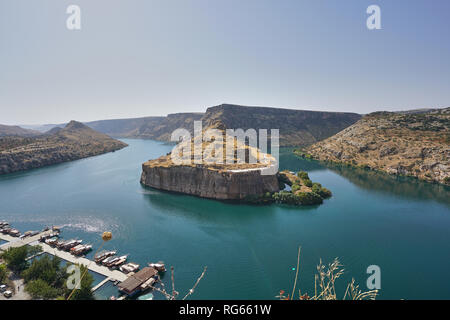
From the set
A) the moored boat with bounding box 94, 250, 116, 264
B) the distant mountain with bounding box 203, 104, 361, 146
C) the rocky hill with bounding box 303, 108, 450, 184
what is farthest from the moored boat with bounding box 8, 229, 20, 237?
the distant mountain with bounding box 203, 104, 361, 146

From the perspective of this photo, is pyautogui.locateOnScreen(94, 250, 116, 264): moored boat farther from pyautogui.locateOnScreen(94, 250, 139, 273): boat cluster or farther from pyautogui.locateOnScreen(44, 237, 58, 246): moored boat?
pyautogui.locateOnScreen(44, 237, 58, 246): moored boat

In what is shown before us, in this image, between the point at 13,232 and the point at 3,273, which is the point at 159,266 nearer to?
the point at 3,273

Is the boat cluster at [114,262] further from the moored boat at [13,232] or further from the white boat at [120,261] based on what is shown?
the moored boat at [13,232]

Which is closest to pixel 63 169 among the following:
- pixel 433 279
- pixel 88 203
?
pixel 88 203

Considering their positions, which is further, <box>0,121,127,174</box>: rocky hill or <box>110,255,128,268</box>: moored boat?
<box>0,121,127,174</box>: rocky hill

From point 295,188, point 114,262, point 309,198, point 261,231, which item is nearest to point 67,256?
point 114,262

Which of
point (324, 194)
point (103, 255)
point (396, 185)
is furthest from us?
point (396, 185)

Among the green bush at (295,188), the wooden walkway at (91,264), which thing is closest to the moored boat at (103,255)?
the wooden walkway at (91,264)
